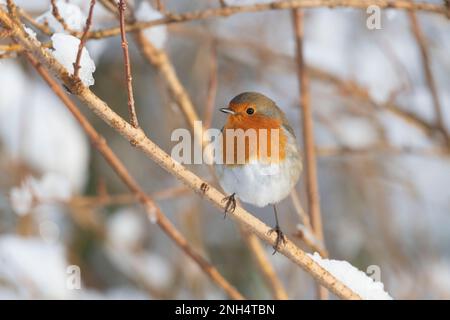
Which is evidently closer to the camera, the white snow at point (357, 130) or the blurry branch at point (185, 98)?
the blurry branch at point (185, 98)

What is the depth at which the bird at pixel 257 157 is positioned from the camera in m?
2.29

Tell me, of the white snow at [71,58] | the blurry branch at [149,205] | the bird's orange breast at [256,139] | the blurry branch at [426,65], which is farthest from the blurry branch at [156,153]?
the blurry branch at [426,65]

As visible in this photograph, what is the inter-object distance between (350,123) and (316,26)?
0.70 m

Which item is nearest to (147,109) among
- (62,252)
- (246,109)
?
(62,252)

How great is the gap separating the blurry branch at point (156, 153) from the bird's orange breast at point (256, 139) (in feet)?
1.45

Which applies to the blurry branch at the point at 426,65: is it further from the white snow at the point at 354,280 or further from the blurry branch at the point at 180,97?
the white snow at the point at 354,280

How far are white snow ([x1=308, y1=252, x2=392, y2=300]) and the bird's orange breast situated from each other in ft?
1.63

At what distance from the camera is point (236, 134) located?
7.66 feet

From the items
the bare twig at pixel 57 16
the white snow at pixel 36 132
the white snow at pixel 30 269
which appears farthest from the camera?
the white snow at pixel 36 132

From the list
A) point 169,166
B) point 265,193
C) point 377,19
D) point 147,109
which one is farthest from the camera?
point 147,109

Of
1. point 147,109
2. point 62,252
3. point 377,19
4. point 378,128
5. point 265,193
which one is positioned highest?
point 147,109

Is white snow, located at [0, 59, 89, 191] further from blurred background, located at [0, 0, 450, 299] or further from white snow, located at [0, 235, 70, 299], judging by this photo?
white snow, located at [0, 235, 70, 299]

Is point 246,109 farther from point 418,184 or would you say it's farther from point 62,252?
point 418,184

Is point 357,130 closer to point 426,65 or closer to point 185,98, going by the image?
point 426,65
